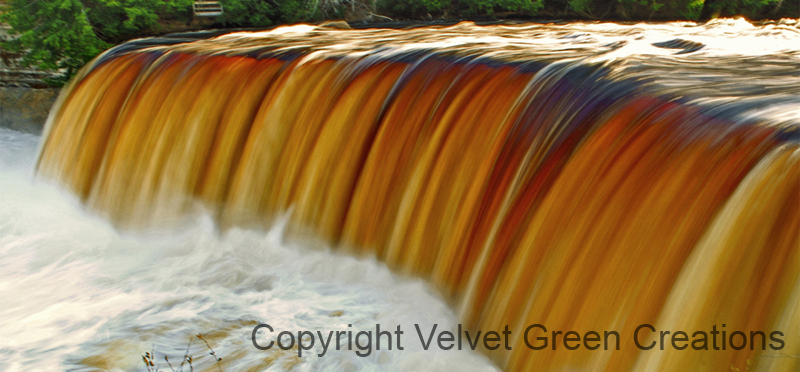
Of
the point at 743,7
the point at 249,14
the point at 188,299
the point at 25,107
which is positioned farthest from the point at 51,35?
the point at 743,7

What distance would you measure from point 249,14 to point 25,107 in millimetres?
3075

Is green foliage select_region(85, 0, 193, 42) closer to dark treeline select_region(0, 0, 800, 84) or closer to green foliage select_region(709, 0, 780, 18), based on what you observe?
dark treeline select_region(0, 0, 800, 84)

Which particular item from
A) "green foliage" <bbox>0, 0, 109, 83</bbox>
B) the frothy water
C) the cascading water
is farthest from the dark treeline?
the frothy water

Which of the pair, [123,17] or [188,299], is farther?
[123,17]

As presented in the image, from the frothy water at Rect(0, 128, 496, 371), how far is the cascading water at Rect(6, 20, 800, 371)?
0.03 meters

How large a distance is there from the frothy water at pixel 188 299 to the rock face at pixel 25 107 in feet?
10.1

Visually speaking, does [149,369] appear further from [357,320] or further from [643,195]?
[643,195]

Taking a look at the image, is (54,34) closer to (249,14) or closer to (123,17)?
(123,17)

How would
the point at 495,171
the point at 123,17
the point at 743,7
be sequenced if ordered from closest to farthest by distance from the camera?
the point at 495,171, the point at 123,17, the point at 743,7

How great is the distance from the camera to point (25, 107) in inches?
279

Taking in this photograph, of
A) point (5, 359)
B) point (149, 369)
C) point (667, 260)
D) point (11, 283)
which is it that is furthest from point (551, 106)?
point (11, 283)

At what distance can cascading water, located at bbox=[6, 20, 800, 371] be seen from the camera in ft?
6.66

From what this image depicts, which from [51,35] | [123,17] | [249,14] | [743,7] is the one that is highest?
[743,7]

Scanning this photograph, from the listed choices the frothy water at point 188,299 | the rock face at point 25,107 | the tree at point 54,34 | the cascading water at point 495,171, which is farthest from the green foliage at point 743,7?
the rock face at point 25,107
